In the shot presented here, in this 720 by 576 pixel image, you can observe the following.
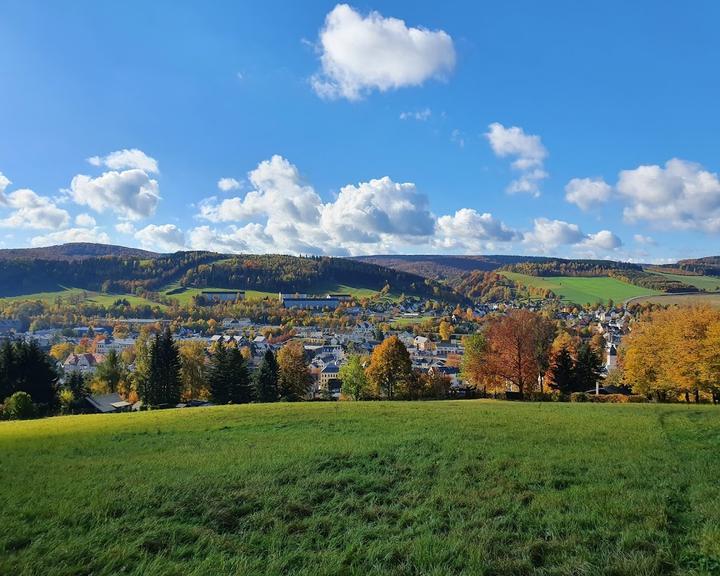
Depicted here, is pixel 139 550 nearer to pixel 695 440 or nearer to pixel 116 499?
pixel 116 499

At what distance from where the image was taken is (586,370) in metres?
49.9

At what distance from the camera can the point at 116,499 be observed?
309 inches

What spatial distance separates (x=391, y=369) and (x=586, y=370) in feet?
73.1

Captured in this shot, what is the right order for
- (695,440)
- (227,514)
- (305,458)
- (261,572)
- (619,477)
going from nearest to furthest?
(261,572), (227,514), (619,477), (305,458), (695,440)

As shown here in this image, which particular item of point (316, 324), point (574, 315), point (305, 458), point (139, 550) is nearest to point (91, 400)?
point (305, 458)

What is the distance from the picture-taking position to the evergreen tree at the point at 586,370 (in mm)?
48978

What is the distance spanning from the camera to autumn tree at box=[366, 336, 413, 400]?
49.8 metres

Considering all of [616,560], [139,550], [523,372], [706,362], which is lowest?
[523,372]

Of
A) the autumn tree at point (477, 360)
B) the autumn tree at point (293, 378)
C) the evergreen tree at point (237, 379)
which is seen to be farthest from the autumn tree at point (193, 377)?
the autumn tree at point (477, 360)

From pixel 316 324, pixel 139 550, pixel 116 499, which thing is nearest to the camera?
pixel 139 550

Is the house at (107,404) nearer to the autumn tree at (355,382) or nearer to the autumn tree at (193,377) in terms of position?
the autumn tree at (193,377)

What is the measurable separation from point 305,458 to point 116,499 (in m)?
4.21

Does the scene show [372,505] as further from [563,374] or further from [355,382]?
[563,374]

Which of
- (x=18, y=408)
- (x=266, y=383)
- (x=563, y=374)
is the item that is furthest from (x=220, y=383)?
(x=563, y=374)
